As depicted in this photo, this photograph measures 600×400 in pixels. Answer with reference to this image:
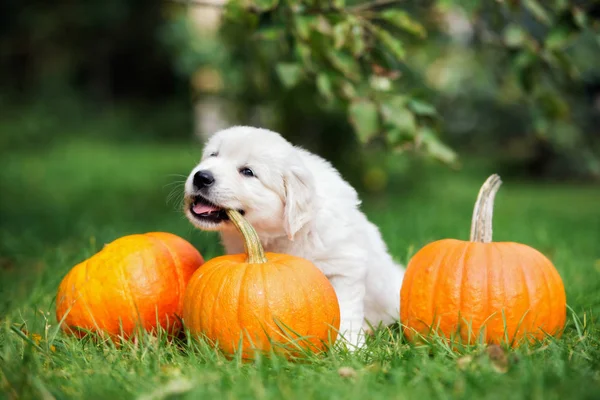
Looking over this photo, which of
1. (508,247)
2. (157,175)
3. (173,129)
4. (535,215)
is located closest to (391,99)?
(508,247)

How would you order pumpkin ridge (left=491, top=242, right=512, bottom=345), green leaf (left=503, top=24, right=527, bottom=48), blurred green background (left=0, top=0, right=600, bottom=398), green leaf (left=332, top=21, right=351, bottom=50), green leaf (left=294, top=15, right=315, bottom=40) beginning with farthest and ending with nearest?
green leaf (left=503, top=24, right=527, bottom=48)
green leaf (left=294, top=15, right=315, bottom=40)
green leaf (left=332, top=21, right=351, bottom=50)
pumpkin ridge (left=491, top=242, right=512, bottom=345)
blurred green background (left=0, top=0, right=600, bottom=398)

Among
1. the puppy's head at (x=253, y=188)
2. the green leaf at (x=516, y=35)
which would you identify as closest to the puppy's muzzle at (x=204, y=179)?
the puppy's head at (x=253, y=188)

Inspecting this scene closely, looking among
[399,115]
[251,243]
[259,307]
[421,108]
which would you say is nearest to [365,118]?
[399,115]

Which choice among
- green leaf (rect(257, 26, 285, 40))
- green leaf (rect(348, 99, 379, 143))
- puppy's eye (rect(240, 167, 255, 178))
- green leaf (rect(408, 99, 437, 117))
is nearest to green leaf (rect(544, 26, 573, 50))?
green leaf (rect(408, 99, 437, 117))

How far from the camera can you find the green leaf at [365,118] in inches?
113

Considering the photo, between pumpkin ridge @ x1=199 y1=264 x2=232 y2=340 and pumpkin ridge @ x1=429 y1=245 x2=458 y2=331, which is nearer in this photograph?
pumpkin ridge @ x1=199 y1=264 x2=232 y2=340

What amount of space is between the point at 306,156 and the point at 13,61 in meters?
16.9

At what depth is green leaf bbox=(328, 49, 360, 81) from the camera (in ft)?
9.61

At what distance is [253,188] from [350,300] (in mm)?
573

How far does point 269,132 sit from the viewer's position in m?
2.50

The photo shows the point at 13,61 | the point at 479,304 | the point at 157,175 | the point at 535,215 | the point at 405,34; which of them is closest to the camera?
the point at 479,304

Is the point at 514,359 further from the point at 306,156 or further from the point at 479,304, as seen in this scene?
the point at 306,156

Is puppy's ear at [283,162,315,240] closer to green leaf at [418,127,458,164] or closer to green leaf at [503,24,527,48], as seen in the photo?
green leaf at [418,127,458,164]

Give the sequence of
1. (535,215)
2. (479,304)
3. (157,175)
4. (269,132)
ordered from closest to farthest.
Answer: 1. (479,304)
2. (269,132)
3. (535,215)
4. (157,175)
